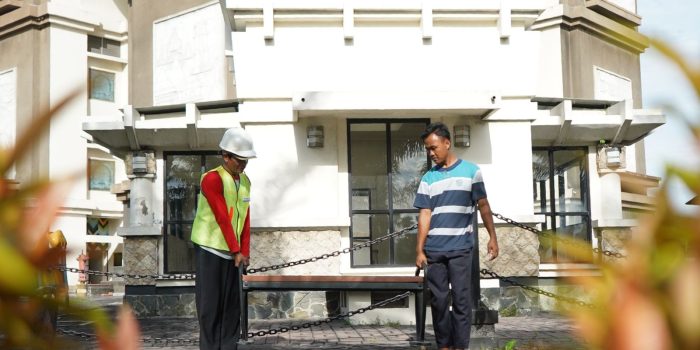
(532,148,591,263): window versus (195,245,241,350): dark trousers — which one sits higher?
(532,148,591,263): window

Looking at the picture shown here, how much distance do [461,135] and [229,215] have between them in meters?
5.09

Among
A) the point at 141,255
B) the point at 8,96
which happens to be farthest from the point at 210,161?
the point at 8,96

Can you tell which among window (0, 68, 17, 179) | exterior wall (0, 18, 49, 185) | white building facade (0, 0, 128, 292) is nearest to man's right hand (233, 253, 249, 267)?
white building facade (0, 0, 128, 292)

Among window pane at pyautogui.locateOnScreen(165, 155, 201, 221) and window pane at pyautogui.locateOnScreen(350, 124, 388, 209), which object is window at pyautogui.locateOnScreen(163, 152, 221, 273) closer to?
window pane at pyautogui.locateOnScreen(165, 155, 201, 221)

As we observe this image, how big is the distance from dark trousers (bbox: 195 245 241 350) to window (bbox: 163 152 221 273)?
6489mm

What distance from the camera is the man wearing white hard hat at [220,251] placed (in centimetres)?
556

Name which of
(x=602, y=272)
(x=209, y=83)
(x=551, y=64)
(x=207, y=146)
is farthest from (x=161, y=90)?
(x=602, y=272)

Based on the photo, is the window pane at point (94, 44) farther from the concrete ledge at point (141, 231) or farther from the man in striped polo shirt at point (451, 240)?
the man in striped polo shirt at point (451, 240)

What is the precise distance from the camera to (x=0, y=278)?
34 cm

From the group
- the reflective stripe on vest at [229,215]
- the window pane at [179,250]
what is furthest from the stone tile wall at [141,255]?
the reflective stripe on vest at [229,215]

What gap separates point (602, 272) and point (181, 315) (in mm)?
11362

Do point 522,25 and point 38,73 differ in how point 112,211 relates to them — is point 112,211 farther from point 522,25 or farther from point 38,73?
point 522,25

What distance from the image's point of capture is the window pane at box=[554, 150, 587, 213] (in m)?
12.1

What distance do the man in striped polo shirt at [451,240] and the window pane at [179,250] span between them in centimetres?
676
